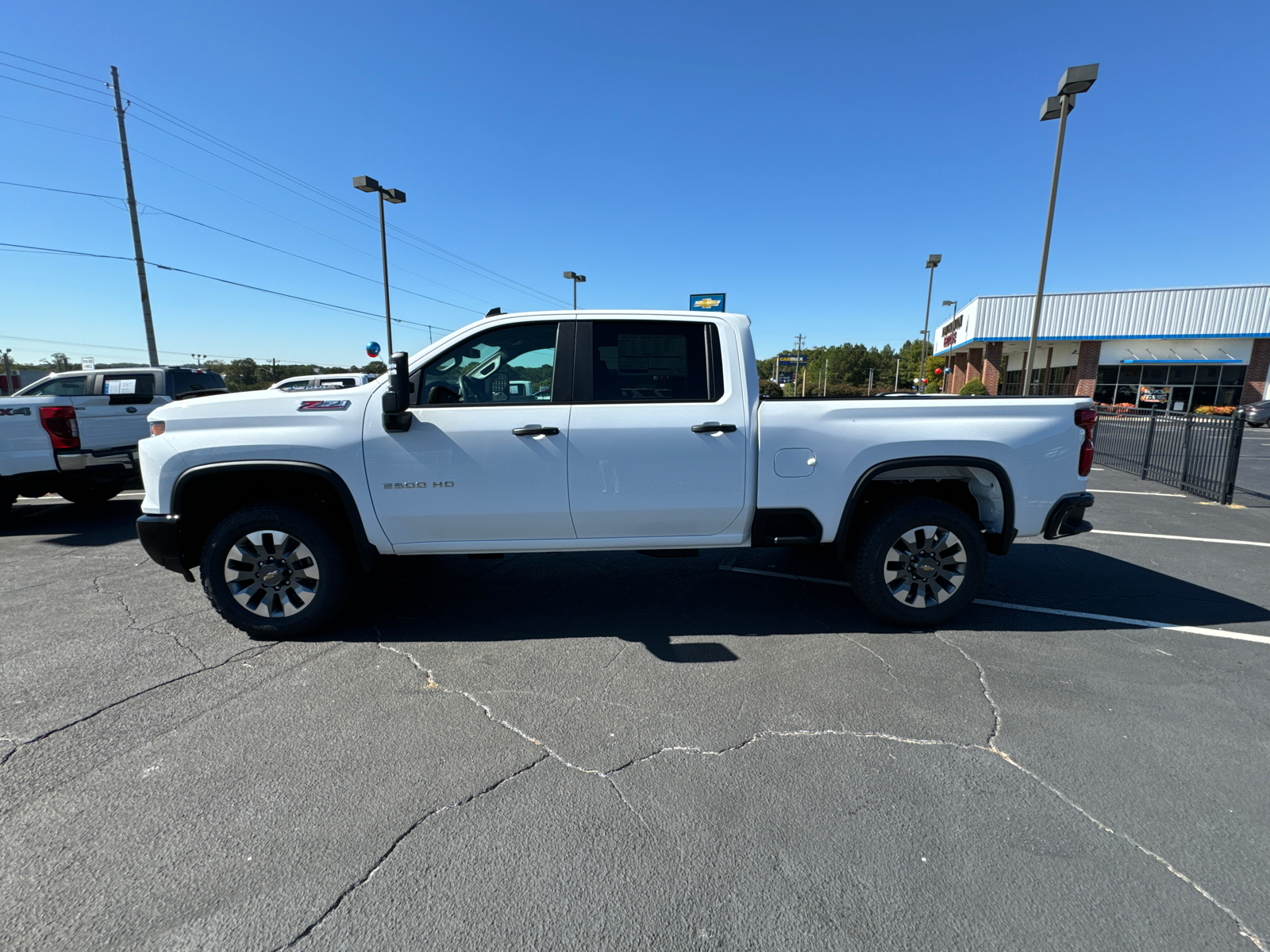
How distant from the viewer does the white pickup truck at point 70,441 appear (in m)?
6.43

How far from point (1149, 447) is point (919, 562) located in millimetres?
10079

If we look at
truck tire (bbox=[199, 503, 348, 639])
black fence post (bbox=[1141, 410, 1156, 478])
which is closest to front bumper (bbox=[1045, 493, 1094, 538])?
truck tire (bbox=[199, 503, 348, 639])

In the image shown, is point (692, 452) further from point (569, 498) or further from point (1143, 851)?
point (1143, 851)

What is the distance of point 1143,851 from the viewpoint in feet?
7.06

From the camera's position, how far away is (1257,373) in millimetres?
32219

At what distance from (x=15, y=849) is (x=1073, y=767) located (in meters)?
4.17

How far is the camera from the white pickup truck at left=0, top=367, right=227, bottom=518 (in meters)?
6.43

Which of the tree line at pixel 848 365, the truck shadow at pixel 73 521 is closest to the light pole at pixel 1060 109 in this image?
the truck shadow at pixel 73 521

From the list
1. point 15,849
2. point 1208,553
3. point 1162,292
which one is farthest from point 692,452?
point 1162,292

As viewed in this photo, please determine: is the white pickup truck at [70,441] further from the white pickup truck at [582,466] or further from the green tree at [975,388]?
the green tree at [975,388]

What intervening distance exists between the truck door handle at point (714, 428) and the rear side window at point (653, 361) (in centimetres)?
22

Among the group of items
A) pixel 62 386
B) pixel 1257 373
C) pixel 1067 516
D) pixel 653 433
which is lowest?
pixel 1067 516

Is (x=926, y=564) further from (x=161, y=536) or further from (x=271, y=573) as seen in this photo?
(x=161, y=536)

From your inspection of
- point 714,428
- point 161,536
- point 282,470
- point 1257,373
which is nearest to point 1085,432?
point 714,428
